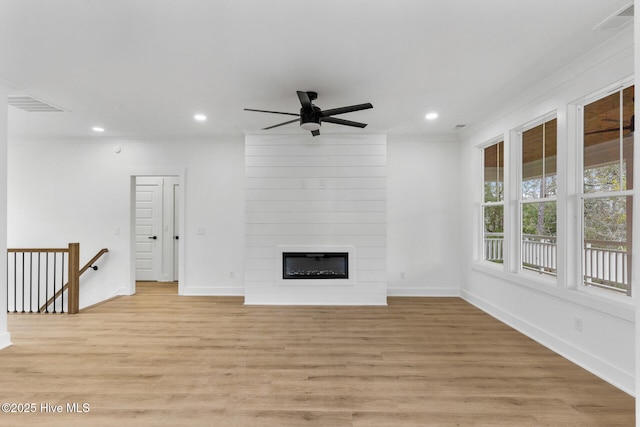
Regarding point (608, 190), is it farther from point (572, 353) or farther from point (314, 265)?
point (314, 265)

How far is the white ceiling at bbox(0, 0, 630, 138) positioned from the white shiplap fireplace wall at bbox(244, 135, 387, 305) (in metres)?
0.86

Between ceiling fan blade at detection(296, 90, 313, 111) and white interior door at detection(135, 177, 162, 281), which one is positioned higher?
ceiling fan blade at detection(296, 90, 313, 111)

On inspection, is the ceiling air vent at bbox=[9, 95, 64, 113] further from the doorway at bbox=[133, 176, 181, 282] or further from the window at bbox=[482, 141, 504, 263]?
the window at bbox=[482, 141, 504, 263]

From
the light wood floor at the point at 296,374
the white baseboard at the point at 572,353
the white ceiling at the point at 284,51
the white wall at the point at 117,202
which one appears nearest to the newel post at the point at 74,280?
the light wood floor at the point at 296,374

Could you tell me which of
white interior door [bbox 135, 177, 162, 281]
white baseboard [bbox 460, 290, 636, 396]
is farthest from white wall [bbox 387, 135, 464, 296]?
white interior door [bbox 135, 177, 162, 281]

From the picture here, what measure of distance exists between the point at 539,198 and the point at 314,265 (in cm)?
303

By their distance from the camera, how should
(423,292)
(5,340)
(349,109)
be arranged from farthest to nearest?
(423,292) < (5,340) < (349,109)

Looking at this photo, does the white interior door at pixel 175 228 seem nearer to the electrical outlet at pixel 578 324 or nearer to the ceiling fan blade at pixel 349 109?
the ceiling fan blade at pixel 349 109

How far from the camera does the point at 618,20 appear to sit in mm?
2219

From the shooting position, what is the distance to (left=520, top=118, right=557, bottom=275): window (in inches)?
135

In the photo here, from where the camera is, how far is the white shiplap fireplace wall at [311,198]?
496 centimetres

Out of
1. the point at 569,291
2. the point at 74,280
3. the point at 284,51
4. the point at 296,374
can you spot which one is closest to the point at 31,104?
the point at 74,280

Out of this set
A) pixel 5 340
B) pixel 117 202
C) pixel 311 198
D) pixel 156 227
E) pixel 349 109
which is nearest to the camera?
pixel 349 109

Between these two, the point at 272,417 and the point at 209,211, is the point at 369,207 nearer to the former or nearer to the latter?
the point at 209,211
